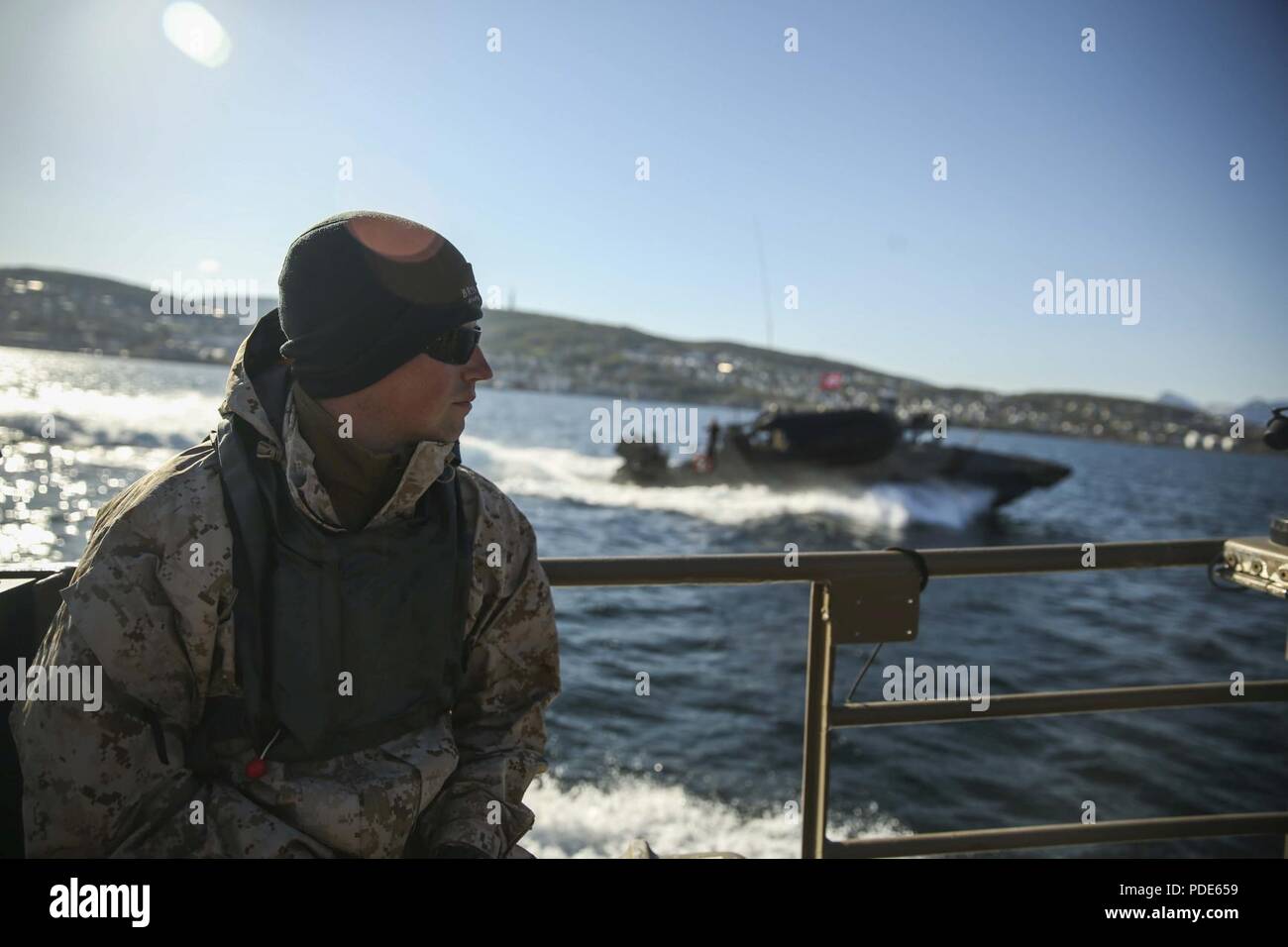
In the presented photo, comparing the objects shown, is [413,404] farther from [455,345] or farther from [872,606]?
[872,606]

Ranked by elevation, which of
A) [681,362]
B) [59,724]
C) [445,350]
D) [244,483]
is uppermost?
[681,362]

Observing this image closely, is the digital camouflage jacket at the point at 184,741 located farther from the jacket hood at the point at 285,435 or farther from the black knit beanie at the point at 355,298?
the black knit beanie at the point at 355,298

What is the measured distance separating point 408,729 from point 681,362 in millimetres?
143965

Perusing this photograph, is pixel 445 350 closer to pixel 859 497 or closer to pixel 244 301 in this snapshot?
pixel 244 301

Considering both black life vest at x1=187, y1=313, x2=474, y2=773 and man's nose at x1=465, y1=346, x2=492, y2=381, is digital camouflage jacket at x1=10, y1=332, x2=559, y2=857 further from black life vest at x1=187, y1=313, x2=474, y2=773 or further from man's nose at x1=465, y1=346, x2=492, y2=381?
man's nose at x1=465, y1=346, x2=492, y2=381

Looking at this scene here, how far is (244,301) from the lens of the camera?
5336 mm

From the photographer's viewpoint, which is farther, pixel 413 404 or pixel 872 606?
pixel 872 606

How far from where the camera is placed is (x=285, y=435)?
1.58 metres

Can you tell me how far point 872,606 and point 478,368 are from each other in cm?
145

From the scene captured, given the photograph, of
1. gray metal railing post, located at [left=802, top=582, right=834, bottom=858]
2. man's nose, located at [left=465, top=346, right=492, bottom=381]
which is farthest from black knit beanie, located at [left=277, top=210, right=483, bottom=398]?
gray metal railing post, located at [left=802, top=582, right=834, bottom=858]

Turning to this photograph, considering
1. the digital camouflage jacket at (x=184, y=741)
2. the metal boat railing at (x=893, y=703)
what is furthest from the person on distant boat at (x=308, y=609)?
the metal boat railing at (x=893, y=703)

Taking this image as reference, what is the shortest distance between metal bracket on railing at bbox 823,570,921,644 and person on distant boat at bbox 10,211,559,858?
108 cm

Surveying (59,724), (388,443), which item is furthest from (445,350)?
(59,724)

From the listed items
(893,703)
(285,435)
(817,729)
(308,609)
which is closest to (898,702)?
(893,703)
